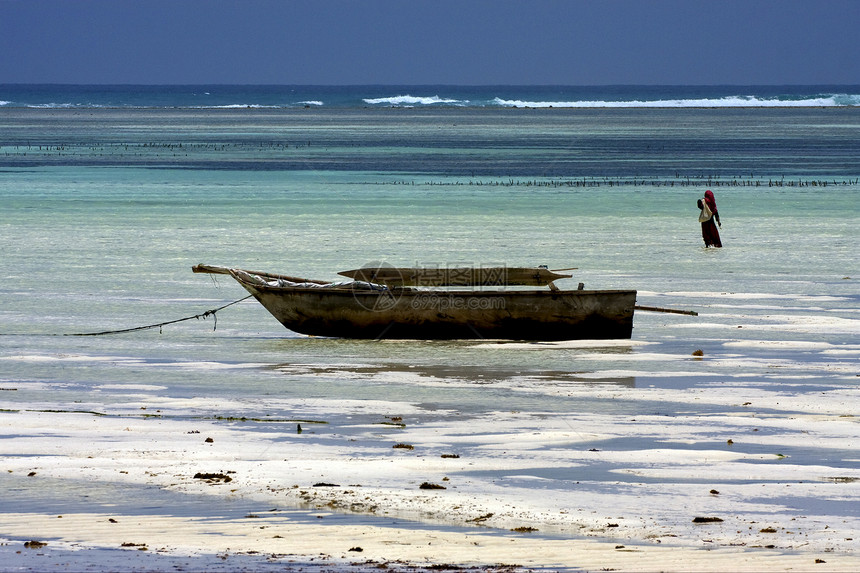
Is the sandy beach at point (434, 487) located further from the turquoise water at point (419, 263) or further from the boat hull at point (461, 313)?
the boat hull at point (461, 313)

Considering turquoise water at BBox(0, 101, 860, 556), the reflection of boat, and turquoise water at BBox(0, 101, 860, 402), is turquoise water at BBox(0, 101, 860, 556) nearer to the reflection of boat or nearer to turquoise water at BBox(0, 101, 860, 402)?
turquoise water at BBox(0, 101, 860, 402)

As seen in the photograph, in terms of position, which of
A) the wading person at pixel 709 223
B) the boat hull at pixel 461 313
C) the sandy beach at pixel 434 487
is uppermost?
the wading person at pixel 709 223

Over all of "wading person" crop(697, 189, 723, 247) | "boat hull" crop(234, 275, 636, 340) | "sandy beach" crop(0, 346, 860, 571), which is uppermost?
"wading person" crop(697, 189, 723, 247)

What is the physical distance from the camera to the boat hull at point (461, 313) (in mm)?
14367

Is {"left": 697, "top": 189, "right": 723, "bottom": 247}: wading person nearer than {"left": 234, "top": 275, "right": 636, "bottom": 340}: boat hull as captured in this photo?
No

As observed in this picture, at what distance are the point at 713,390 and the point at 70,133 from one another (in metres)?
78.5

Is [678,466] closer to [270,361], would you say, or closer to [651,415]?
[651,415]

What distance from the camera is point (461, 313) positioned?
1447cm

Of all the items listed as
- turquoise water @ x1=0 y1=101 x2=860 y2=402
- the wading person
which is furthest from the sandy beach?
the wading person

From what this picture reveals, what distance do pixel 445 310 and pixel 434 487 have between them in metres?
6.19

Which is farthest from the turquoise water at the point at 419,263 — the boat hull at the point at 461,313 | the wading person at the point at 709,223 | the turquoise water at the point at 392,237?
the wading person at the point at 709,223

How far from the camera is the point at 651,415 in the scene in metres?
10.7

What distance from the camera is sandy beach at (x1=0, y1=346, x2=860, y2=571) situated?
23.1 feet

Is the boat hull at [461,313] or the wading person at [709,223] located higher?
the wading person at [709,223]
